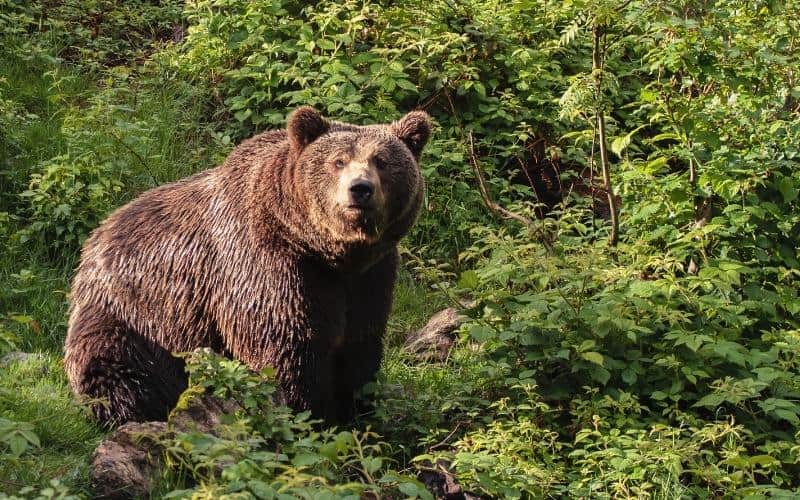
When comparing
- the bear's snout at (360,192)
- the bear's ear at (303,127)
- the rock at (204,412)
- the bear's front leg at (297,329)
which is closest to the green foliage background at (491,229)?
the rock at (204,412)

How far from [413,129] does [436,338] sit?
1688mm

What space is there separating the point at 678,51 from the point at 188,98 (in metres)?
4.49

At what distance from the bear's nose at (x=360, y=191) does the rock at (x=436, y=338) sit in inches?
67.7

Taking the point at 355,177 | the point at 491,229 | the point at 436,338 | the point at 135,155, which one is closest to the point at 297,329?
the point at 355,177

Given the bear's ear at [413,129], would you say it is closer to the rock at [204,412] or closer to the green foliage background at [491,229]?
the green foliage background at [491,229]

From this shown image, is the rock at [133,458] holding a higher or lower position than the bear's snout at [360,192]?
lower

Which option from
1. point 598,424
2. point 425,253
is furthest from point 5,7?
point 598,424

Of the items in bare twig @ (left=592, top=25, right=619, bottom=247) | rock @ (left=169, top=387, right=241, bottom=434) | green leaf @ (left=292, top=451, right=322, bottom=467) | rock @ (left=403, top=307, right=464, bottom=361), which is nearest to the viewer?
green leaf @ (left=292, top=451, right=322, bottom=467)

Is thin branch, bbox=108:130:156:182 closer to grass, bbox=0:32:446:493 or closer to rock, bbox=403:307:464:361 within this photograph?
grass, bbox=0:32:446:493

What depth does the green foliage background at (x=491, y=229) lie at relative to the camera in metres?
5.58

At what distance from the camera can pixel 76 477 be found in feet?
17.0

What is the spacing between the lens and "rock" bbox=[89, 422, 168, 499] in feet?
16.6

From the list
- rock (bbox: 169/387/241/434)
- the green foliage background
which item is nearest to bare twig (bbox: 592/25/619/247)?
the green foliage background

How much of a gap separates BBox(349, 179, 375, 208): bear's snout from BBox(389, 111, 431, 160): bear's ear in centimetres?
68
